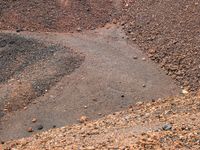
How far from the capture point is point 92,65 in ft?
44.2

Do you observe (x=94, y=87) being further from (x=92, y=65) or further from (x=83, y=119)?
(x=83, y=119)

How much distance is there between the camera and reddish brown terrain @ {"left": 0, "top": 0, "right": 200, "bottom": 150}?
11625mm

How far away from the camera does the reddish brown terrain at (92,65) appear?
458 inches

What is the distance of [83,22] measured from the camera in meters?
14.9

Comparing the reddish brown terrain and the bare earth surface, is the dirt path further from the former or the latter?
the bare earth surface

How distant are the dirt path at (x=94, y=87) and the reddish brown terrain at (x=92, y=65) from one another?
1.0 inches

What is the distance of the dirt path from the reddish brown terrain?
0.08ft

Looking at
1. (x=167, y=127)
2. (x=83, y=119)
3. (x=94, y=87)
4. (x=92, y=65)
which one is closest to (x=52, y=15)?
(x=92, y=65)

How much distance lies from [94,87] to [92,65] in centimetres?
86

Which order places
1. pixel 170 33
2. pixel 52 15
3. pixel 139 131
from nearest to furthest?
pixel 139 131 < pixel 170 33 < pixel 52 15

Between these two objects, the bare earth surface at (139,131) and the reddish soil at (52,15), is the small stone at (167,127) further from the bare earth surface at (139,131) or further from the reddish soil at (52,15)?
the reddish soil at (52,15)

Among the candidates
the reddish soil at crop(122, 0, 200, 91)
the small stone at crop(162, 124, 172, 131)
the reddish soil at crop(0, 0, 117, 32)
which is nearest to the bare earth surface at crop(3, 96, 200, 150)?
the small stone at crop(162, 124, 172, 131)

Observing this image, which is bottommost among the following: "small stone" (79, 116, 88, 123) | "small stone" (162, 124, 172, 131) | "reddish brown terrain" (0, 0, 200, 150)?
"small stone" (79, 116, 88, 123)

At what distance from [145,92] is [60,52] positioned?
8.94 ft
